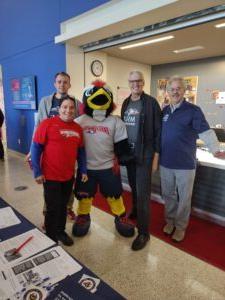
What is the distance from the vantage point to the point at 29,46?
4.55m

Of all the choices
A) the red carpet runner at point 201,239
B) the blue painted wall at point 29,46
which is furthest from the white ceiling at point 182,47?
the red carpet runner at point 201,239

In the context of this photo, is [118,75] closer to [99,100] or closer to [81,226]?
[99,100]

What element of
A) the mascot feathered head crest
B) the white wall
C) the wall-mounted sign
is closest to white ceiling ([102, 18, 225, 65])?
the white wall

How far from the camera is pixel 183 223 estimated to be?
2.19 meters

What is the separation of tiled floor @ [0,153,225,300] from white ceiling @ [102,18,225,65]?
2.75m

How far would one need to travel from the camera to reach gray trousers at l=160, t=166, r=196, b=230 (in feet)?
6.77

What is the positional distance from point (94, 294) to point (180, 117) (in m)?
1.57

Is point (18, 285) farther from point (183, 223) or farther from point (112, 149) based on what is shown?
point (183, 223)

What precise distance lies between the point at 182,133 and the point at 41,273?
155 centimetres

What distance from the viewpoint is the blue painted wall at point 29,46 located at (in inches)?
149

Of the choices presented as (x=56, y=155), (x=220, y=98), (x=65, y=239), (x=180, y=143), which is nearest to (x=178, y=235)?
(x=180, y=143)

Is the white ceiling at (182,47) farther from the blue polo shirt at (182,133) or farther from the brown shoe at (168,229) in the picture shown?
the brown shoe at (168,229)

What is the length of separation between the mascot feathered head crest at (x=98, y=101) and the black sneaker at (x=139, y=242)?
3.64ft

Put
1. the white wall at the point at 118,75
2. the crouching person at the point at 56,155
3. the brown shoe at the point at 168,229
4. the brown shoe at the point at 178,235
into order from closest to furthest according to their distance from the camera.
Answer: the crouching person at the point at 56,155
the brown shoe at the point at 178,235
the brown shoe at the point at 168,229
the white wall at the point at 118,75
